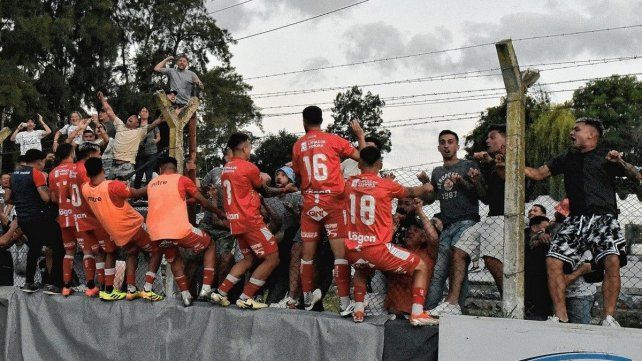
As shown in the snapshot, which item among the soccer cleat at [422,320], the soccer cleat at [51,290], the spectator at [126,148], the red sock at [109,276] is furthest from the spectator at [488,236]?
the spectator at [126,148]

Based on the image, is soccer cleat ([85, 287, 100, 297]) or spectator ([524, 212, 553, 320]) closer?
spectator ([524, 212, 553, 320])

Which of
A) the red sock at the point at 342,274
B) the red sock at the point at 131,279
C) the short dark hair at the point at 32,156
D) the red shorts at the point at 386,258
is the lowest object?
the red sock at the point at 131,279

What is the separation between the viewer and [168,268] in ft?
25.6

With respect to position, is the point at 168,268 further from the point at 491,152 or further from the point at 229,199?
the point at 491,152

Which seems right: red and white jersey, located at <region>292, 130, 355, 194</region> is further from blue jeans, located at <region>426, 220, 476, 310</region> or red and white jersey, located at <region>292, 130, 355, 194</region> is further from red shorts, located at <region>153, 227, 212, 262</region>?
red shorts, located at <region>153, 227, 212, 262</region>

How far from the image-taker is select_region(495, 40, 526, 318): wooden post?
5.72 meters

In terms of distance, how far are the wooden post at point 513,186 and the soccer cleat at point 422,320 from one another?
600 mm

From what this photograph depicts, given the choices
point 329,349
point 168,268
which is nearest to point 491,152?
Answer: point 329,349

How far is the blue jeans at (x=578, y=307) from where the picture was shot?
6280 mm

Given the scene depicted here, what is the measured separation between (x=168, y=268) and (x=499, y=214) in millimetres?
3520

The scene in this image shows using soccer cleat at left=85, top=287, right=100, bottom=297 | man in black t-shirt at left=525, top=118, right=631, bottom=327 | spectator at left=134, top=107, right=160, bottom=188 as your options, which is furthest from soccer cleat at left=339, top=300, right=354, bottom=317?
spectator at left=134, top=107, right=160, bottom=188

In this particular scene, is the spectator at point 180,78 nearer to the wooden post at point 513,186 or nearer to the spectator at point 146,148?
the spectator at point 146,148

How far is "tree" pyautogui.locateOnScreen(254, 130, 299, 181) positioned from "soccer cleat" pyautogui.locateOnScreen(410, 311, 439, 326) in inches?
309

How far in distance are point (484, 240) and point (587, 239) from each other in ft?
3.26
